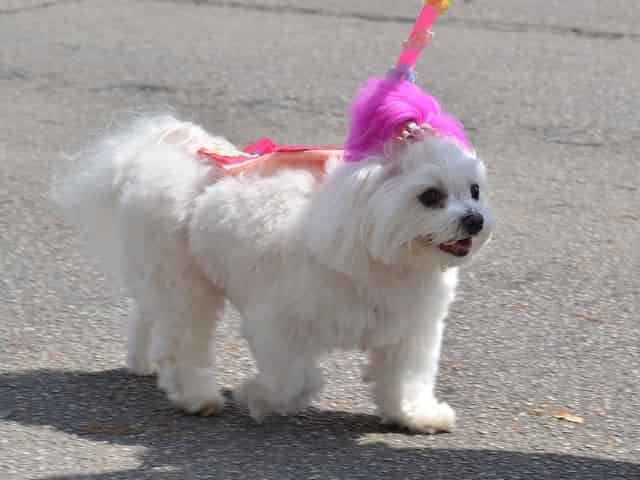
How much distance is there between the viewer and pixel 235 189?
4023 mm

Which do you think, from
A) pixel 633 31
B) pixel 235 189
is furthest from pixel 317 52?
pixel 235 189

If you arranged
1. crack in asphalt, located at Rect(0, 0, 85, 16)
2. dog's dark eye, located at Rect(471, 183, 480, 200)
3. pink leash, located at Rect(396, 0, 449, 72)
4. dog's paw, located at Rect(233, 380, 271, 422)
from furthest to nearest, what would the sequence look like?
crack in asphalt, located at Rect(0, 0, 85, 16)
dog's paw, located at Rect(233, 380, 271, 422)
pink leash, located at Rect(396, 0, 449, 72)
dog's dark eye, located at Rect(471, 183, 480, 200)

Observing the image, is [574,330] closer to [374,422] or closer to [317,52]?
[374,422]

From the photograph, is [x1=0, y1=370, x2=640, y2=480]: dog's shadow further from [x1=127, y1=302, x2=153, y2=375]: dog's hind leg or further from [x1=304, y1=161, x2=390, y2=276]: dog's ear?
[x1=304, y1=161, x2=390, y2=276]: dog's ear

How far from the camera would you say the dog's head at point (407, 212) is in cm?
357

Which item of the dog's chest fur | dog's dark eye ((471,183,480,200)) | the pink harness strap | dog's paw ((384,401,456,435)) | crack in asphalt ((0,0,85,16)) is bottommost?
dog's paw ((384,401,456,435))

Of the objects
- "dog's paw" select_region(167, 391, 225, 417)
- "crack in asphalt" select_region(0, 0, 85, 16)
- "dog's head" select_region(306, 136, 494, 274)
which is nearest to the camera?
"dog's head" select_region(306, 136, 494, 274)

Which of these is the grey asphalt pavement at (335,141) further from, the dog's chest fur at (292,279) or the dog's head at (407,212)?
the dog's head at (407,212)

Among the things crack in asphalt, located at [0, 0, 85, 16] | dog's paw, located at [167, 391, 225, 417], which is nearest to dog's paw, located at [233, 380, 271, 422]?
dog's paw, located at [167, 391, 225, 417]

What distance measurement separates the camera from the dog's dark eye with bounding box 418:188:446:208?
3592 mm

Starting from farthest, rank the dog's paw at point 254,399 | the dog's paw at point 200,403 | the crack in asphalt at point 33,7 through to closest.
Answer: the crack in asphalt at point 33,7 < the dog's paw at point 200,403 < the dog's paw at point 254,399

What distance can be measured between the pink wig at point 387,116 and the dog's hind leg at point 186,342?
77 centimetres

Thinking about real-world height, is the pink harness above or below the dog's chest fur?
above

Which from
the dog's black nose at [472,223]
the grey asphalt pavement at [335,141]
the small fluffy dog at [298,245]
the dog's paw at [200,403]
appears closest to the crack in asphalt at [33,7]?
the grey asphalt pavement at [335,141]
